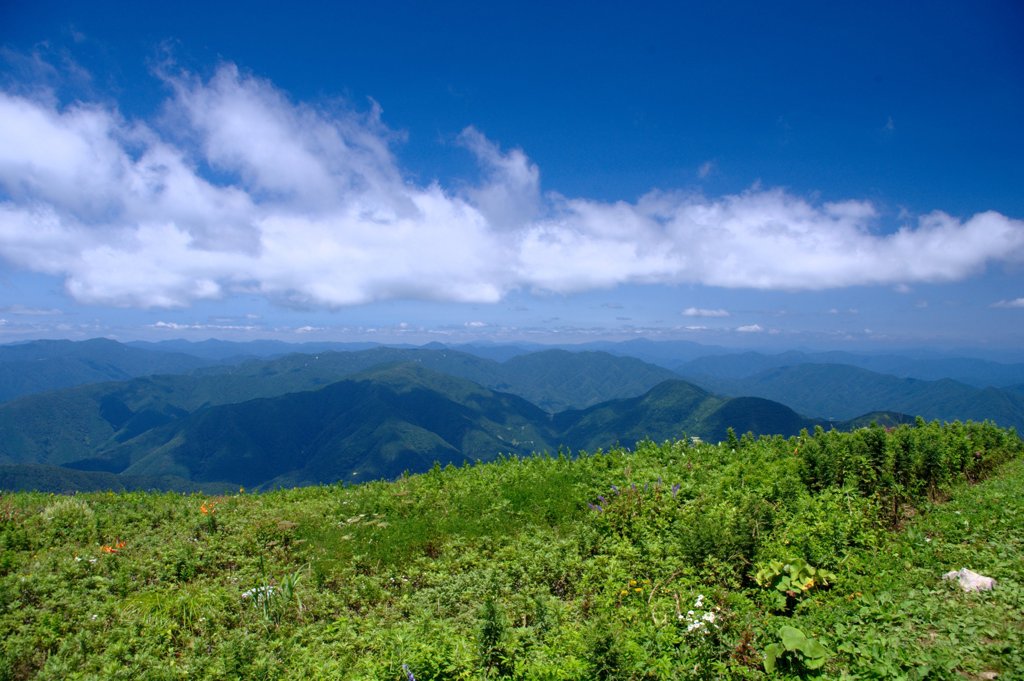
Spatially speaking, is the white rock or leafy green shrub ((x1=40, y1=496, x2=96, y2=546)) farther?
leafy green shrub ((x1=40, y1=496, x2=96, y2=546))

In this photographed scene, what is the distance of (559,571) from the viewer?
27.7 feet

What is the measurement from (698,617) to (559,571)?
2801 mm

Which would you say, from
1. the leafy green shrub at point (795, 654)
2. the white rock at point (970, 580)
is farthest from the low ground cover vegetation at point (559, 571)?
the white rock at point (970, 580)

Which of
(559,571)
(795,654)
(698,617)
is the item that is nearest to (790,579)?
(698,617)

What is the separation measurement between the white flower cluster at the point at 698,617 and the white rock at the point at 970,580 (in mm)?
3234

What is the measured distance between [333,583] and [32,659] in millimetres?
3793

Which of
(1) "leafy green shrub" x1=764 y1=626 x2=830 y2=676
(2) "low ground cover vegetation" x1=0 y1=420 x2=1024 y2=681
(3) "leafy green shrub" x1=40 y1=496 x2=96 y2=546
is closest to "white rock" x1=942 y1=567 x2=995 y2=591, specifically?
(2) "low ground cover vegetation" x1=0 y1=420 x2=1024 y2=681

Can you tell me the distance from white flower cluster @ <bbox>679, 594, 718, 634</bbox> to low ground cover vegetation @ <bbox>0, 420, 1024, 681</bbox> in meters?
0.05

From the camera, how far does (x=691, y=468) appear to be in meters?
12.1

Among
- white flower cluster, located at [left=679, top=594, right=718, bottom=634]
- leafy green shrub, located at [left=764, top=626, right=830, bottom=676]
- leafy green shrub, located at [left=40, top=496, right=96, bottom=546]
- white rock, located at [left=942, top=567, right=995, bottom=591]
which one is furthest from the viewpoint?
leafy green shrub, located at [left=40, top=496, right=96, bottom=546]

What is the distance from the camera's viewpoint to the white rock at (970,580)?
629cm

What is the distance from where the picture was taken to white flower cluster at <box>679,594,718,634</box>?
5.74 m

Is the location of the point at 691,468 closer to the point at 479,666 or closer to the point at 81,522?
the point at 479,666

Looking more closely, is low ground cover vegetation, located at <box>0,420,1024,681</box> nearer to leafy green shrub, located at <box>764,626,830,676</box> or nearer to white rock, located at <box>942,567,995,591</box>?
leafy green shrub, located at <box>764,626,830,676</box>
